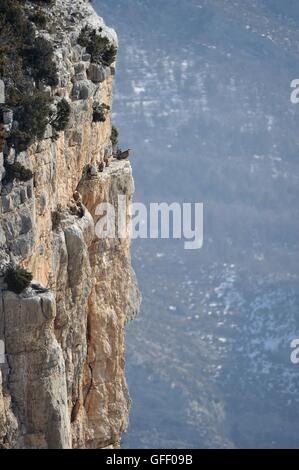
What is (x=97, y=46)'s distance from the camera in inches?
2285

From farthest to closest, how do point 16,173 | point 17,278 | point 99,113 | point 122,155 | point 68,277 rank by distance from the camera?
1. point 122,155
2. point 99,113
3. point 68,277
4. point 16,173
5. point 17,278

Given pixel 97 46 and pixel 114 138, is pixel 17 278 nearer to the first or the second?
pixel 97 46

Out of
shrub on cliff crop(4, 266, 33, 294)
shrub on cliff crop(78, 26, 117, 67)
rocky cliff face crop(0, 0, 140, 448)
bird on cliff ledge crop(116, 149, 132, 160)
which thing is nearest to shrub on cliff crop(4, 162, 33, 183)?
rocky cliff face crop(0, 0, 140, 448)

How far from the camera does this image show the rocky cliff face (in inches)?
1998

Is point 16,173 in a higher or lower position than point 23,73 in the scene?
lower

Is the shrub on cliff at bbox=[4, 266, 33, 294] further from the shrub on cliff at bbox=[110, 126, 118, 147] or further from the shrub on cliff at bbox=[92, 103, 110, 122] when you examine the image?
the shrub on cliff at bbox=[110, 126, 118, 147]

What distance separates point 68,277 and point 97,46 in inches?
250

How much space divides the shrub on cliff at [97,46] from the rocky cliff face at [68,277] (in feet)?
0.61

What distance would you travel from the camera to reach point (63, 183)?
55.5 metres

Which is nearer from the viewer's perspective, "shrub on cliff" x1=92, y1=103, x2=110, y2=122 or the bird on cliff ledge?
"shrub on cliff" x1=92, y1=103, x2=110, y2=122

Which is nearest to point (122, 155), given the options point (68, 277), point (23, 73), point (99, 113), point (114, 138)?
point (114, 138)

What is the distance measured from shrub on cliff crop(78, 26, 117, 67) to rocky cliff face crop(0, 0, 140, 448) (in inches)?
7.3

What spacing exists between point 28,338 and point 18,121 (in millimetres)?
4878

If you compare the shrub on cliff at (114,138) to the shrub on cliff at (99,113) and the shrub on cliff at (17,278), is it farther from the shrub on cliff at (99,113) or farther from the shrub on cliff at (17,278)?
the shrub on cliff at (17,278)
